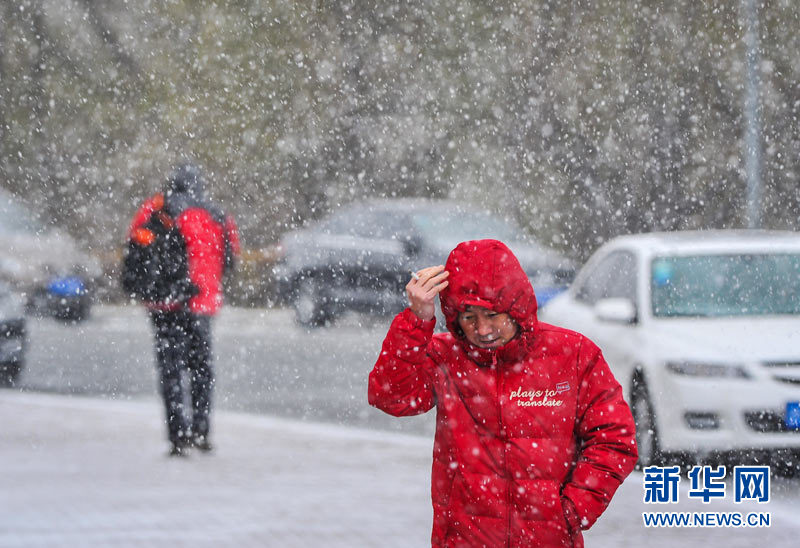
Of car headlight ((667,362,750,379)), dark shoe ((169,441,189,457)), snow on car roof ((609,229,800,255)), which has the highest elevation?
snow on car roof ((609,229,800,255))

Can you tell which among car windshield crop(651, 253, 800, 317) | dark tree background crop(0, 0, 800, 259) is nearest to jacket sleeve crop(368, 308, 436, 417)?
car windshield crop(651, 253, 800, 317)

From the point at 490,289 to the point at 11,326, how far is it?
8.92 m

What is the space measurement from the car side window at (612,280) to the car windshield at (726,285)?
19 cm

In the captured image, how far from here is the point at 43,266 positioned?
1847 cm

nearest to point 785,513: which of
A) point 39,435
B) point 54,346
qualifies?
point 39,435

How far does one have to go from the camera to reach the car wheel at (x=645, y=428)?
7691mm

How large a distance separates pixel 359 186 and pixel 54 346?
17.7 metres

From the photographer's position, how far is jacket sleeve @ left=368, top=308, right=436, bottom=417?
11.3 ft

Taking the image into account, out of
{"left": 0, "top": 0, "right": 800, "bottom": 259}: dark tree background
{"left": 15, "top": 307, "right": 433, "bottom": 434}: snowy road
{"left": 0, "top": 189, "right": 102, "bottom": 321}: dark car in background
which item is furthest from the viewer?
{"left": 0, "top": 0, "right": 800, "bottom": 259}: dark tree background

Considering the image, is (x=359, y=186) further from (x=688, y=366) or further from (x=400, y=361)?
(x=400, y=361)

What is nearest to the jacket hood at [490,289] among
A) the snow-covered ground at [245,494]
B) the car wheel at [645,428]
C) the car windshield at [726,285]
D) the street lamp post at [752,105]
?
the snow-covered ground at [245,494]

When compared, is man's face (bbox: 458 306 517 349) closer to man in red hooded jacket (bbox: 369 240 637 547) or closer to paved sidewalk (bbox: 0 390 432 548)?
man in red hooded jacket (bbox: 369 240 637 547)

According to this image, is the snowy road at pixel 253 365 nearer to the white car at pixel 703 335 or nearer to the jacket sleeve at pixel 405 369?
the white car at pixel 703 335

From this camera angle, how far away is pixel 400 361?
136 inches
